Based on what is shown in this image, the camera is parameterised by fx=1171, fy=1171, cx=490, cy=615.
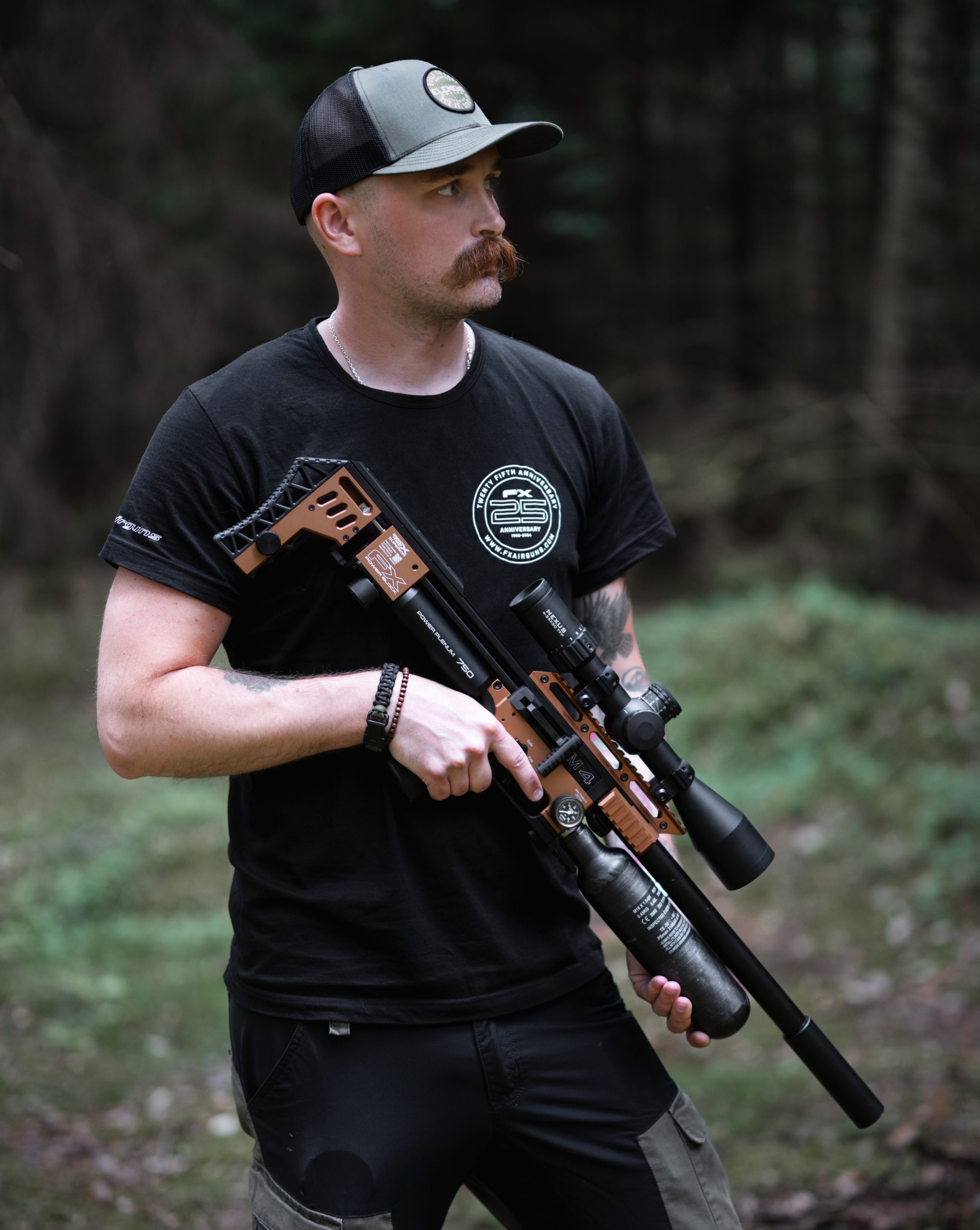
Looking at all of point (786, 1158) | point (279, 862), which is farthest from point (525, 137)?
point (786, 1158)

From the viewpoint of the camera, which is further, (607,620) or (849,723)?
(849,723)

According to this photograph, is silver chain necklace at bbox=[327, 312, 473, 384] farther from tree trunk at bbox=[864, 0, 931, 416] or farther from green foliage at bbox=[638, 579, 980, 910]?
tree trunk at bbox=[864, 0, 931, 416]

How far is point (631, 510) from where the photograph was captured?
2707mm

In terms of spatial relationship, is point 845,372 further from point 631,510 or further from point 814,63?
point 631,510

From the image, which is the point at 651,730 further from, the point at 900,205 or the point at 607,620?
the point at 900,205

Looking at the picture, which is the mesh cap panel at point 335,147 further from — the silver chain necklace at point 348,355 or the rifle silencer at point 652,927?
the rifle silencer at point 652,927

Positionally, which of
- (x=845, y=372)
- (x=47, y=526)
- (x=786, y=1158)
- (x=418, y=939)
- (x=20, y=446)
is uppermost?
(x=418, y=939)

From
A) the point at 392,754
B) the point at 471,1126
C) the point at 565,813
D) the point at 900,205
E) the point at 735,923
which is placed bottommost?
the point at 735,923

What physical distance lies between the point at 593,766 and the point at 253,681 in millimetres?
714

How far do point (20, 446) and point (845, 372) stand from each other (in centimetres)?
1368

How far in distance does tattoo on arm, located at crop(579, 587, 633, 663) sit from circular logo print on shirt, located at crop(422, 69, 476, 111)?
3.52 feet

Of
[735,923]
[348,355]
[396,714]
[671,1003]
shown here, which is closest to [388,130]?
[348,355]

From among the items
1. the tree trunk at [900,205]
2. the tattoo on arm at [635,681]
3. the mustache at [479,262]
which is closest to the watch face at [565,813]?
the tattoo on arm at [635,681]

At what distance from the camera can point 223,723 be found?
2111 mm
